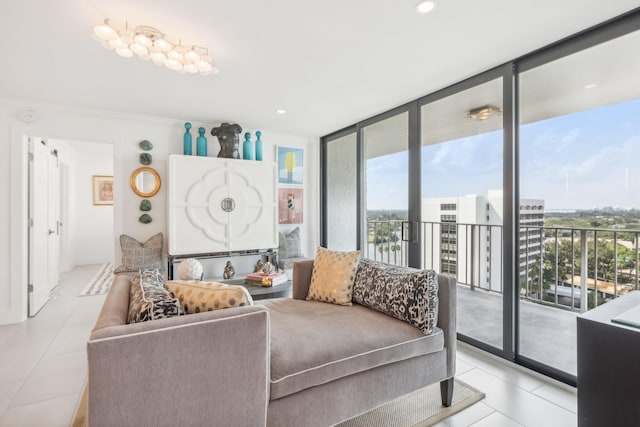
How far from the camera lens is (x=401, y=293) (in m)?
1.92

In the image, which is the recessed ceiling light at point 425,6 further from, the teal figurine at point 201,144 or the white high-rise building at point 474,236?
the teal figurine at point 201,144

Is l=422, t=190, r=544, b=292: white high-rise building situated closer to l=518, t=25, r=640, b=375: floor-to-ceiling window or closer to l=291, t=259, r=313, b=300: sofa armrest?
l=518, t=25, r=640, b=375: floor-to-ceiling window

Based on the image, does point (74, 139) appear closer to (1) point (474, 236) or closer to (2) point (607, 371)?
(2) point (607, 371)

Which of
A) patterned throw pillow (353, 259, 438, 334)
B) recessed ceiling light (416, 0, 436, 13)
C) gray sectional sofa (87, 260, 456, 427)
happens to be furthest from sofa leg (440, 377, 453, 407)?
recessed ceiling light (416, 0, 436, 13)

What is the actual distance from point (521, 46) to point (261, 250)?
11.3 feet

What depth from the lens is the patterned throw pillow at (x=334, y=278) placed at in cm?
226

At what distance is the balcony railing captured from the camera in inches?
106

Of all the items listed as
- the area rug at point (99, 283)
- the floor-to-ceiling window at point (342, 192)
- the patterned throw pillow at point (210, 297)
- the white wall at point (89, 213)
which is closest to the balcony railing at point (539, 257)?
the floor-to-ceiling window at point (342, 192)

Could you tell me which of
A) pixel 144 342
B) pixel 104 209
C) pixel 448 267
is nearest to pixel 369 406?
pixel 144 342

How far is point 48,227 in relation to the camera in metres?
4.04

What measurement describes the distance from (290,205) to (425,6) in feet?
11.2

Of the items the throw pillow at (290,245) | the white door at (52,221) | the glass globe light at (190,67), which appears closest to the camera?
the glass globe light at (190,67)

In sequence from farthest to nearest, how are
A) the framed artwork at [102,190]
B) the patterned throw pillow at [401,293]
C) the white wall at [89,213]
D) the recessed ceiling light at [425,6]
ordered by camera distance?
the framed artwork at [102,190], the white wall at [89,213], the patterned throw pillow at [401,293], the recessed ceiling light at [425,6]

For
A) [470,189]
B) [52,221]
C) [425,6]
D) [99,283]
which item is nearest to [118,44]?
[425,6]
